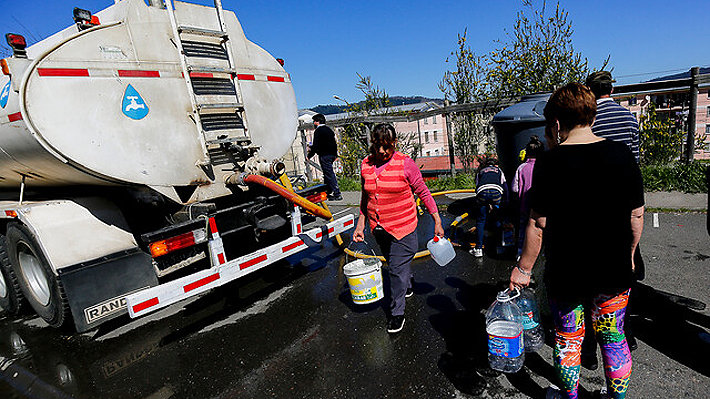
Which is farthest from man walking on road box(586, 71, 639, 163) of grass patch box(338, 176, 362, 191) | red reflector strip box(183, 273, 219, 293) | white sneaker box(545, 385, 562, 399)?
grass patch box(338, 176, 362, 191)

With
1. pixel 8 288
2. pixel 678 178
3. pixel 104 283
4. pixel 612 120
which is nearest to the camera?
pixel 612 120

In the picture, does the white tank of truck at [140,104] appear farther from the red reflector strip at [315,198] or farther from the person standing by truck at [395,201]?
the person standing by truck at [395,201]

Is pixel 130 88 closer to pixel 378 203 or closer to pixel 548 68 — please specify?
pixel 378 203

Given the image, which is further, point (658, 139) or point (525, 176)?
point (658, 139)

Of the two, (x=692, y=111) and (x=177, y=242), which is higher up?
(x=692, y=111)

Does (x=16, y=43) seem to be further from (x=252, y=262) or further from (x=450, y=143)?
(x=450, y=143)

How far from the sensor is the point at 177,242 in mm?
Answer: 3832

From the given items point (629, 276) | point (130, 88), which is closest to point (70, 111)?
point (130, 88)

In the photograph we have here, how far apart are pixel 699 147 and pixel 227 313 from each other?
8.92 meters

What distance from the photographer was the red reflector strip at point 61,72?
3.15m

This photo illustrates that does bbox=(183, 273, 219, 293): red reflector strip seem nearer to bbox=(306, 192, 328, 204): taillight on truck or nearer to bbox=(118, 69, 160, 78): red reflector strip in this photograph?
bbox=(306, 192, 328, 204): taillight on truck

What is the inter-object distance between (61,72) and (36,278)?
278 cm

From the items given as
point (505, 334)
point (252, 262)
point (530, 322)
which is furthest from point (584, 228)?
point (252, 262)

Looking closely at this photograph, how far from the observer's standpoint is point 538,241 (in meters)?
2.05
